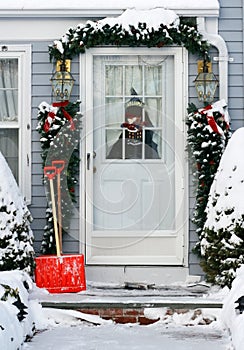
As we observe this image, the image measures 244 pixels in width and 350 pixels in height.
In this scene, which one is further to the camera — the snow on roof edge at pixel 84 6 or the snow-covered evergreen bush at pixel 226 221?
the snow on roof edge at pixel 84 6

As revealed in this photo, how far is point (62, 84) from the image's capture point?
26.3 ft

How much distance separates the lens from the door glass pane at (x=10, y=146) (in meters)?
8.29

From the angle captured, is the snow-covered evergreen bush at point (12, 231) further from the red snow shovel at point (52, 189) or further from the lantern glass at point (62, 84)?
the lantern glass at point (62, 84)

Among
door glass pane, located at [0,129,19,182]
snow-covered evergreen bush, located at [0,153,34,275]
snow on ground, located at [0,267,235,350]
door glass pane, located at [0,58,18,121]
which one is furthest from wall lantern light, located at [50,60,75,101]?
snow on ground, located at [0,267,235,350]

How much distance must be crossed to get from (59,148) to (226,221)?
205cm

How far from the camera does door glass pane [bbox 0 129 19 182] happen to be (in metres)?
8.29

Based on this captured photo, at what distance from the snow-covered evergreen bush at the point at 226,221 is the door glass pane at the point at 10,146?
2175mm

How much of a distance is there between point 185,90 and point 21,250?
97.4 inches

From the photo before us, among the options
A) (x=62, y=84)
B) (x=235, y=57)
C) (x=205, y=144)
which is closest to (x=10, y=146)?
(x=62, y=84)

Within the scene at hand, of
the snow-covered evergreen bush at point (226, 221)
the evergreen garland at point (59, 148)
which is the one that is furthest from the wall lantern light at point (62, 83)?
the snow-covered evergreen bush at point (226, 221)

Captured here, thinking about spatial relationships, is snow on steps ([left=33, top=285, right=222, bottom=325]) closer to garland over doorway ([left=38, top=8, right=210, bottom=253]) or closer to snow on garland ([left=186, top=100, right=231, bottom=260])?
snow on garland ([left=186, top=100, right=231, bottom=260])

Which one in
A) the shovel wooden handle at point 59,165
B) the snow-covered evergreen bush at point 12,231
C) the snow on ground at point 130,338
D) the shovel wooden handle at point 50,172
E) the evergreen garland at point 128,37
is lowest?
the snow on ground at point 130,338

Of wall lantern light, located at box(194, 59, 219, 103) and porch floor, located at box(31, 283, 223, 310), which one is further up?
wall lantern light, located at box(194, 59, 219, 103)

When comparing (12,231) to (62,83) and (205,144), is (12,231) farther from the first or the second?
(205,144)
